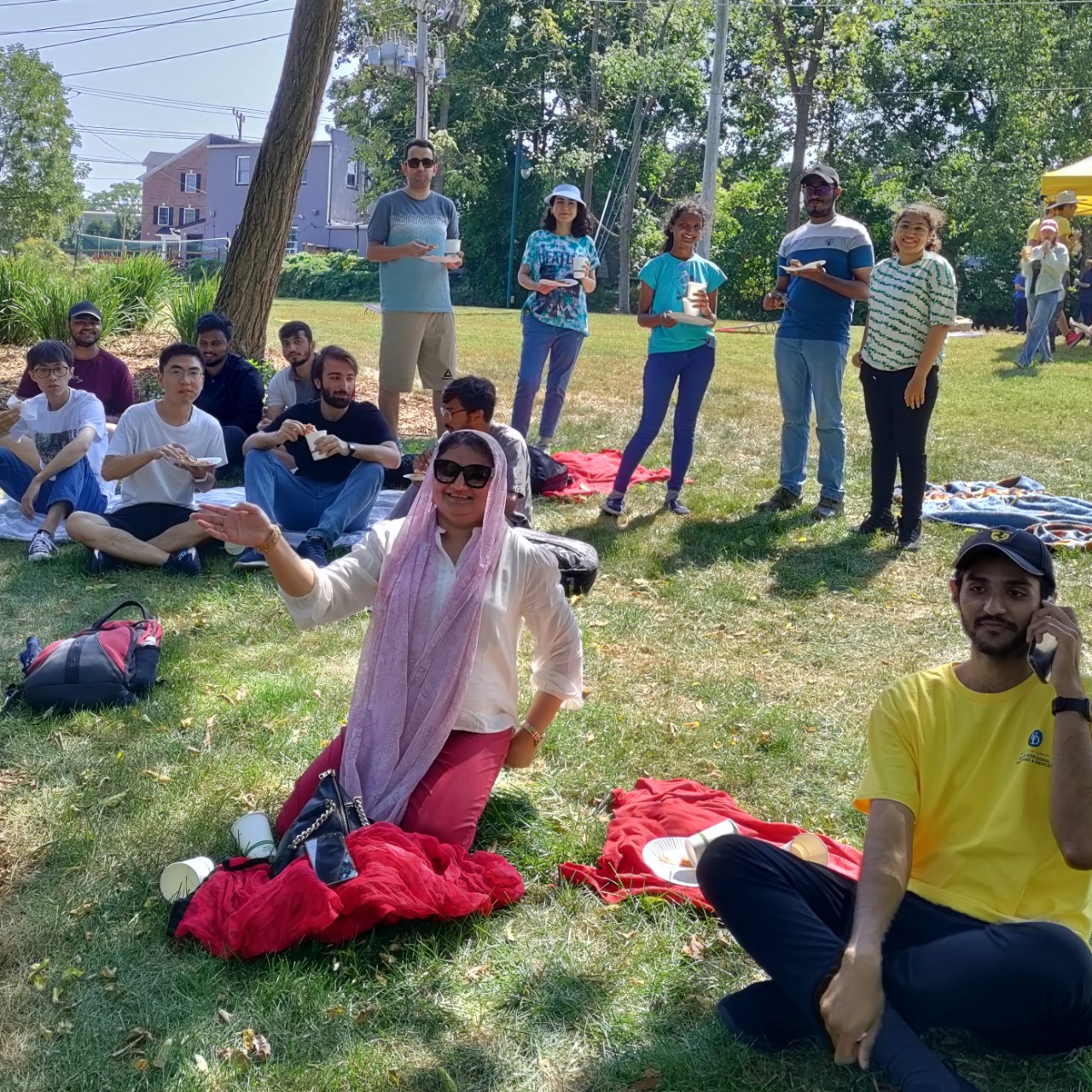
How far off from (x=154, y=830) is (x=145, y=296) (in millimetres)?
11559

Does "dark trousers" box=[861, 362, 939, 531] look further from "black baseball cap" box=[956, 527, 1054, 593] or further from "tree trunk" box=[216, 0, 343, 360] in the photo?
"tree trunk" box=[216, 0, 343, 360]

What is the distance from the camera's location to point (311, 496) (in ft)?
21.9

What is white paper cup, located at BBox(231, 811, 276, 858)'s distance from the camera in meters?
3.26

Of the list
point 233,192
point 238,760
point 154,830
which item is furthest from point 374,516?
point 233,192

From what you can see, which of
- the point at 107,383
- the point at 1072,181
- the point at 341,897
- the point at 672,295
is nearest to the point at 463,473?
the point at 341,897

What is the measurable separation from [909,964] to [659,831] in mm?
1173

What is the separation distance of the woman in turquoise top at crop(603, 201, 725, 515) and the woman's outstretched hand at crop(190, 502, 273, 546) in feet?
14.2

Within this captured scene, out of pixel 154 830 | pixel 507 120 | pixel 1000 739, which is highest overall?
pixel 507 120

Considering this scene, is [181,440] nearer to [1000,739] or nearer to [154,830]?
[154,830]

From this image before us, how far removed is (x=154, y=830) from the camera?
3.51m

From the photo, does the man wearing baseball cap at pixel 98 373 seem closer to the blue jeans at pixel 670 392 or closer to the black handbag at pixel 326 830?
the blue jeans at pixel 670 392

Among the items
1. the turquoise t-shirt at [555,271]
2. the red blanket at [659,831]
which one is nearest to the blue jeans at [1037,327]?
the turquoise t-shirt at [555,271]

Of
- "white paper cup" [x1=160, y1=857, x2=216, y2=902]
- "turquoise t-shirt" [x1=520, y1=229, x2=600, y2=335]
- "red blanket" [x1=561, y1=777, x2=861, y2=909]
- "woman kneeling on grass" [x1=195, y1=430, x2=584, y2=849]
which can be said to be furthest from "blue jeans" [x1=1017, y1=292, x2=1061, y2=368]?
"white paper cup" [x1=160, y1=857, x2=216, y2=902]

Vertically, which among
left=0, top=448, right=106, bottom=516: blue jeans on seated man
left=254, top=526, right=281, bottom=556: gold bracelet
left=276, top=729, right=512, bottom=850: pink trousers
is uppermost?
left=254, top=526, right=281, bottom=556: gold bracelet
